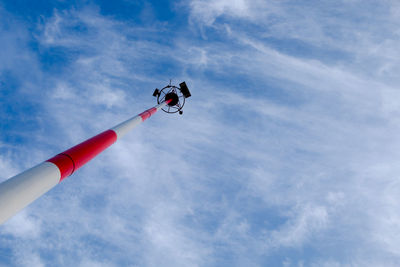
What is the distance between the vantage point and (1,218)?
4.72 m

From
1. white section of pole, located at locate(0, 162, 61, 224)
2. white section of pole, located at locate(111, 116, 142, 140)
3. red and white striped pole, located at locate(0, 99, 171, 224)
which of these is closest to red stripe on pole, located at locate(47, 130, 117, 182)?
red and white striped pole, located at locate(0, 99, 171, 224)

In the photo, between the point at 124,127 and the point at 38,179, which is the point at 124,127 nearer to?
the point at 124,127

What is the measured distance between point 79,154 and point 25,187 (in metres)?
2.98

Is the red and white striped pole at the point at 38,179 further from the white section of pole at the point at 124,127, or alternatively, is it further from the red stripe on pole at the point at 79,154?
the white section of pole at the point at 124,127

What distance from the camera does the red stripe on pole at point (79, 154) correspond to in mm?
7332

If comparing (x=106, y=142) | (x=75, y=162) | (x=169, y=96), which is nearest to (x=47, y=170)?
(x=75, y=162)

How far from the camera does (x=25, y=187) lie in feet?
17.8

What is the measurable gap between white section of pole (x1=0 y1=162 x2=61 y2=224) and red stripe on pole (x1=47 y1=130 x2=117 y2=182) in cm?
47

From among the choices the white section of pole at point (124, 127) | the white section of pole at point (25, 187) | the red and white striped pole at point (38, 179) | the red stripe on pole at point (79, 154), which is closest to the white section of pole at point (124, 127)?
the white section of pole at point (124, 127)

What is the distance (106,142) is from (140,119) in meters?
5.30

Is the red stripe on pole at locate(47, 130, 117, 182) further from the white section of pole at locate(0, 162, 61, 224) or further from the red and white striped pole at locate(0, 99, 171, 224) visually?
the white section of pole at locate(0, 162, 61, 224)

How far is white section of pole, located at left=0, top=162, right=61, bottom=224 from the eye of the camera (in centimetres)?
487

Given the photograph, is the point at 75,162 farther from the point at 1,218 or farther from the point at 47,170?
the point at 1,218

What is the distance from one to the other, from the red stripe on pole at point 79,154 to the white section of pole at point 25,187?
18.6 inches
